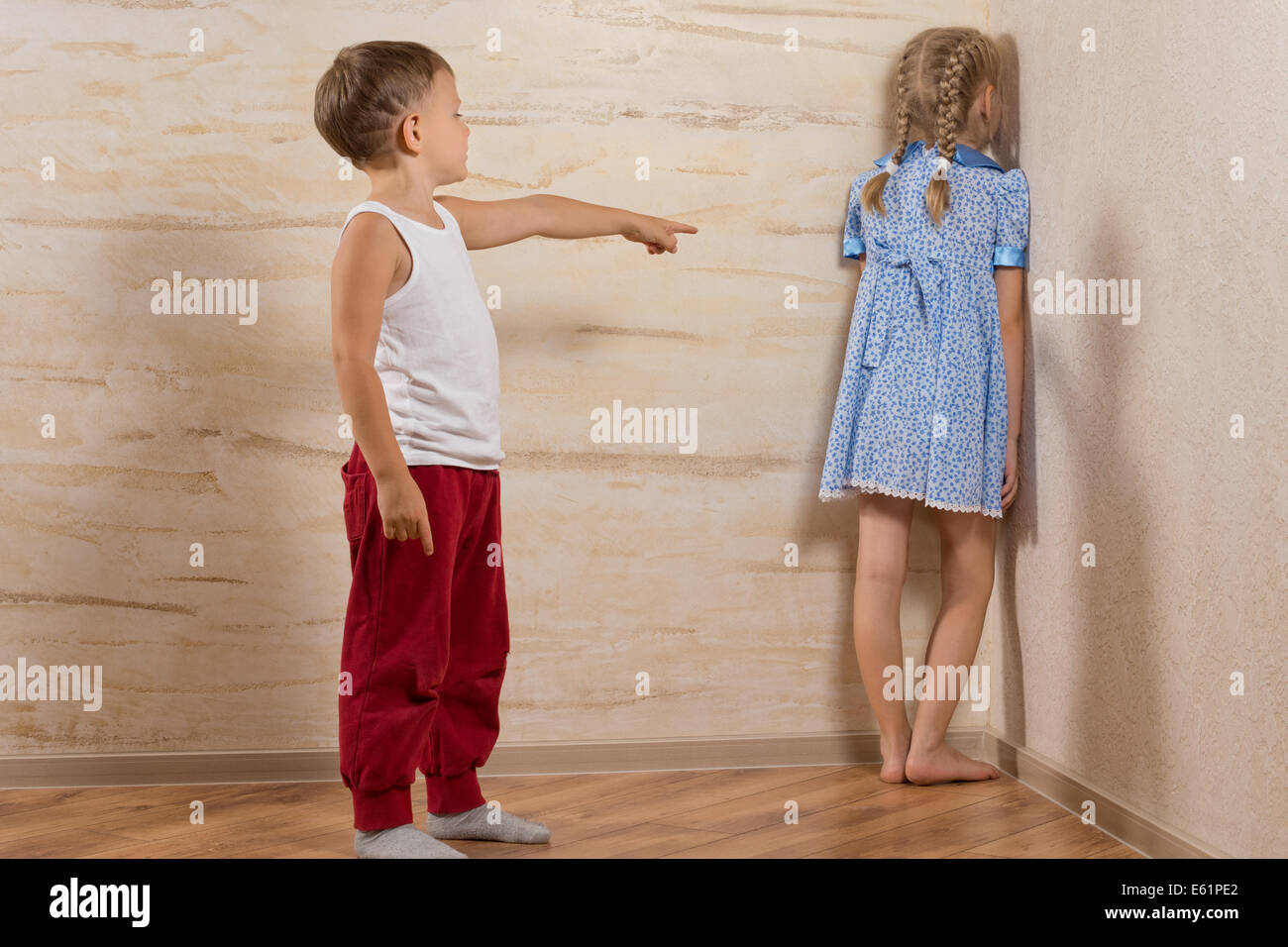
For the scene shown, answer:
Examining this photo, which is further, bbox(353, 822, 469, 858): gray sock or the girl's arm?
the girl's arm

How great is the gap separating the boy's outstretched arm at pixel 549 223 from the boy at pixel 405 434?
112 millimetres

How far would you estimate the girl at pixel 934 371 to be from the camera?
1932 millimetres

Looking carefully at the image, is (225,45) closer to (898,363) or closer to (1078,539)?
(898,363)

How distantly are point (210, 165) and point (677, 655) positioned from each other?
1195mm

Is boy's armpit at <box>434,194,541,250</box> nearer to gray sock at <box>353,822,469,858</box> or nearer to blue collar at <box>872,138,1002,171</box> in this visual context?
blue collar at <box>872,138,1002,171</box>

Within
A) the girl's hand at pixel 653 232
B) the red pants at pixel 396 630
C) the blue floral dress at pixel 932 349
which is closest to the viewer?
the red pants at pixel 396 630

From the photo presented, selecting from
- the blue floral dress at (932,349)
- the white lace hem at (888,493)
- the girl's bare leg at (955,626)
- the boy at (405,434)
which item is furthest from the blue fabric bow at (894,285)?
the boy at (405,434)

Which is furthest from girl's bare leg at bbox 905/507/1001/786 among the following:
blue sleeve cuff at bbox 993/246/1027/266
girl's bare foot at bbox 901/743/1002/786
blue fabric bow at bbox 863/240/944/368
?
blue sleeve cuff at bbox 993/246/1027/266

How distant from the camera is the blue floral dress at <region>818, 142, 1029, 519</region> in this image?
1.92 m

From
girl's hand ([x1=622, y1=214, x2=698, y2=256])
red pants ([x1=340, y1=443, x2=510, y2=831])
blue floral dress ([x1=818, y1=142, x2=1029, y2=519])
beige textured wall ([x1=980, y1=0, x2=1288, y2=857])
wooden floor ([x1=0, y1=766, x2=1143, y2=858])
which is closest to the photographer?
beige textured wall ([x1=980, y1=0, x2=1288, y2=857])

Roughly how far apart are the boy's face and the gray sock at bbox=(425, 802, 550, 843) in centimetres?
91

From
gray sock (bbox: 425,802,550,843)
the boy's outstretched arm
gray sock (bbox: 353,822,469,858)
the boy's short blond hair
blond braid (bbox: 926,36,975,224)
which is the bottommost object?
gray sock (bbox: 425,802,550,843)

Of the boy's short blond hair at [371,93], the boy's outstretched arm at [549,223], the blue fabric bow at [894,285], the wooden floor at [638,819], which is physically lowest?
the wooden floor at [638,819]

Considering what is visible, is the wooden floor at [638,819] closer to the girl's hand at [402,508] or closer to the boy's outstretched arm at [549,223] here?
the girl's hand at [402,508]
